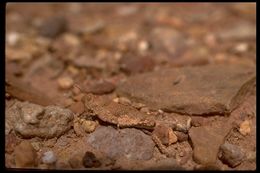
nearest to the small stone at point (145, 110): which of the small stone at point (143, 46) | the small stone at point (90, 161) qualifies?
the small stone at point (90, 161)

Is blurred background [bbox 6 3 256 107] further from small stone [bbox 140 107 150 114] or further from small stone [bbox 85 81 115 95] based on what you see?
small stone [bbox 140 107 150 114]

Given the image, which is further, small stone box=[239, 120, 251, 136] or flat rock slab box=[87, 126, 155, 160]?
small stone box=[239, 120, 251, 136]

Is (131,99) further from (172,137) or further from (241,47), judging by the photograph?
(241,47)

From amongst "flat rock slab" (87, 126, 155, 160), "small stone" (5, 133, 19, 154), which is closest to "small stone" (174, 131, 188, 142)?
"flat rock slab" (87, 126, 155, 160)

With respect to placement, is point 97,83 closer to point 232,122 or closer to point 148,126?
point 148,126

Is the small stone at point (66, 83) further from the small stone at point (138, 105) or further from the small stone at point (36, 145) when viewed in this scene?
the small stone at point (36, 145)
